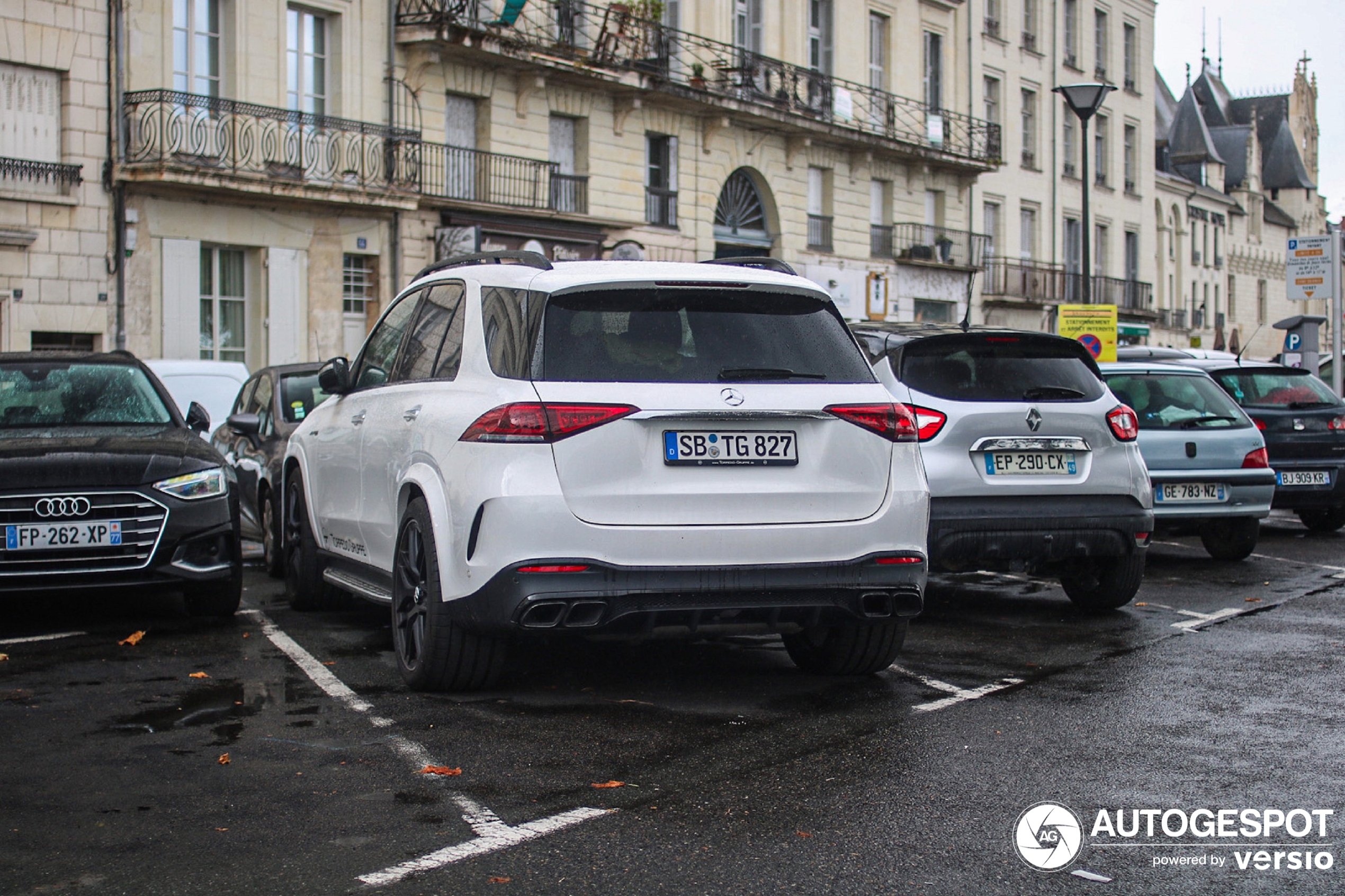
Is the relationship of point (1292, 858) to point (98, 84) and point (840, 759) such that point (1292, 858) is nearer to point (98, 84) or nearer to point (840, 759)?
point (840, 759)

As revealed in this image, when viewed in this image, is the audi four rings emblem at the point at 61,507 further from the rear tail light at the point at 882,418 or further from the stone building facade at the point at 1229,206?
the stone building facade at the point at 1229,206

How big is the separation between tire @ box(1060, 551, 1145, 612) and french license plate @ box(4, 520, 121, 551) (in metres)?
5.50

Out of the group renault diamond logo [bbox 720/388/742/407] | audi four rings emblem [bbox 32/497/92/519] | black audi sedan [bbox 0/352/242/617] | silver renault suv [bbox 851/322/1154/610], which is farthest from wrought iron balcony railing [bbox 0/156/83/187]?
renault diamond logo [bbox 720/388/742/407]

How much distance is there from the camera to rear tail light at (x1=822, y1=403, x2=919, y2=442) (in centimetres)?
616

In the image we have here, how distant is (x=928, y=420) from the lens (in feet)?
28.4

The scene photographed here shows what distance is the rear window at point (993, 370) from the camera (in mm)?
8789

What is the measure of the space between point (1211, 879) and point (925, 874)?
75 cm

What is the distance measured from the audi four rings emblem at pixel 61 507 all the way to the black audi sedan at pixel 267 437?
2.85m

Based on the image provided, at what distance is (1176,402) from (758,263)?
614cm

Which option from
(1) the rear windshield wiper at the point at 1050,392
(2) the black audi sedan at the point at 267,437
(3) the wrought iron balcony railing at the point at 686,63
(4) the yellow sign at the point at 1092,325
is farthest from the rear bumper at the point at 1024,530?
(3) the wrought iron balcony railing at the point at 686,63

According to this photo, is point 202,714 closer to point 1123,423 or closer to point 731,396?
point 731,396

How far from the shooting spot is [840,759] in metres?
5.35

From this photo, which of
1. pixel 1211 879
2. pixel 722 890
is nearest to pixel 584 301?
pixel 722 890

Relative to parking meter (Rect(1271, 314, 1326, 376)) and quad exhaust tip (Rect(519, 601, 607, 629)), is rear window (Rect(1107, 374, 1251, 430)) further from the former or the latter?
parking meter (Rect(1271, 314, 1326, 376))
